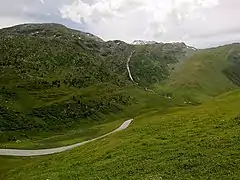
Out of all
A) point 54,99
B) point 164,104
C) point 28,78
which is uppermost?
point 28,78

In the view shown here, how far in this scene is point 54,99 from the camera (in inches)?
6329

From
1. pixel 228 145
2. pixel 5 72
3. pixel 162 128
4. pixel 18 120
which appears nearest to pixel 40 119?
pixel 18 120

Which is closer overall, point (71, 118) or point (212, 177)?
point (212, 177)

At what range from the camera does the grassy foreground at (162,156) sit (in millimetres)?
38188

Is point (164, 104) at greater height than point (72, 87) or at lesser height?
lesser

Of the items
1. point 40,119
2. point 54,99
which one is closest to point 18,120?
point 40,119

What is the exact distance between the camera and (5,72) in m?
192

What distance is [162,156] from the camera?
4338cm

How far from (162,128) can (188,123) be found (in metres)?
3.97

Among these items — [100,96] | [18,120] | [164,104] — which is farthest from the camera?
[164,104]

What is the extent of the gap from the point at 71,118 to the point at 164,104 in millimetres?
64352

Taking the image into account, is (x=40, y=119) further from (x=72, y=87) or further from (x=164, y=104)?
(x=164, y=104)

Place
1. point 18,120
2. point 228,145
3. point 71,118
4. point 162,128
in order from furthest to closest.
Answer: point 71,118 → point 18,120 → point 162,128 → point 228,145

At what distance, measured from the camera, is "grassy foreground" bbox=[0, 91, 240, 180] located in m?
38.2
